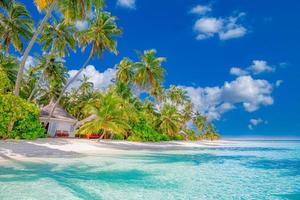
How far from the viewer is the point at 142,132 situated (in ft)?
120

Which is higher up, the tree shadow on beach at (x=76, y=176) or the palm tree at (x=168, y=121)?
the palm tree at (x=168, y=121)

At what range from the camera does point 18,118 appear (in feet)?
70.8

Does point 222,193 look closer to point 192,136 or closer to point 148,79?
point 148,79

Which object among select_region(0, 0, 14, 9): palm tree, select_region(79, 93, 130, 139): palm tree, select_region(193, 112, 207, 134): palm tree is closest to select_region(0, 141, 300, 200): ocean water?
select_region(79, 93, 130, 139): palm tree

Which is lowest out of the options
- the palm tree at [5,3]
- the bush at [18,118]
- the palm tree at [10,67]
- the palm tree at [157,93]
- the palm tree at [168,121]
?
the bush at [18,118]

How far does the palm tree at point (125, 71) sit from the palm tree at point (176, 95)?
19695 millimetres

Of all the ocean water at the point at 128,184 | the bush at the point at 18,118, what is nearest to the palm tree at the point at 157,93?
the bush at the point at 18,118

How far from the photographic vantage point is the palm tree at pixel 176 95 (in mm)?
60875

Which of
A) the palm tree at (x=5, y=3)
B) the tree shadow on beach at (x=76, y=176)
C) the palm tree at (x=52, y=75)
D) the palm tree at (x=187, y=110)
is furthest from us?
the palm tree at (x=187, y=110)

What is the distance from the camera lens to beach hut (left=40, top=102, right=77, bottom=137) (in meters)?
31.9

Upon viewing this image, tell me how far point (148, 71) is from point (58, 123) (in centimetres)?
1547

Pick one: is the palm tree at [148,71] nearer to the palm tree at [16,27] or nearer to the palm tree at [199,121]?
the palm tree at [16,27]

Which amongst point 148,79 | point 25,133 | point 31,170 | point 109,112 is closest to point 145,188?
point 31,170

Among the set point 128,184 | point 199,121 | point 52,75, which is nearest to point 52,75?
point 52,75
